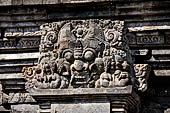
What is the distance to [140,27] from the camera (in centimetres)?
812

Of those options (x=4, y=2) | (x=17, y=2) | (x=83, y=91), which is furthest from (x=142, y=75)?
(x=4, y=2)

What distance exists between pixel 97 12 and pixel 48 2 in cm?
85

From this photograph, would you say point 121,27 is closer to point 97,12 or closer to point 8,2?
point 97,12

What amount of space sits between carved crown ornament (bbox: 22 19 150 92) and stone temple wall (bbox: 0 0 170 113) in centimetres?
4

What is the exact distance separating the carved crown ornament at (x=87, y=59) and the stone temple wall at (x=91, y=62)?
0.04m

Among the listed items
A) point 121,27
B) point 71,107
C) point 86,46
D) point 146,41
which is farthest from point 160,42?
point 71,107

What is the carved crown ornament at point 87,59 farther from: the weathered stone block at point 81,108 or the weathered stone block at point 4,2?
the weathered stone block at point 4,2

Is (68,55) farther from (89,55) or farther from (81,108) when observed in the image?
(81,108)

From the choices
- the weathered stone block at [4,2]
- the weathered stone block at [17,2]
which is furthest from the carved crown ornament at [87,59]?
the weathered stone block at [4,2]

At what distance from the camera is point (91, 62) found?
7609 millimetres

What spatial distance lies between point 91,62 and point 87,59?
8 cm

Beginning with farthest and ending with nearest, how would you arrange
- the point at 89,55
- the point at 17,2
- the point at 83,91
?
the point at 17,2 < the point at 89,55 < the point at 83,91

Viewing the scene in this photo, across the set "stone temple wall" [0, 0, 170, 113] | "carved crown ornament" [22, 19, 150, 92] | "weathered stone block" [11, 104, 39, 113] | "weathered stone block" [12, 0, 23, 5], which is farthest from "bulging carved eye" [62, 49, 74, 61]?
"weathered stone block" [12, 0, 23, 5]

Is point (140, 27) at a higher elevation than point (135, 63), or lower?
higher
